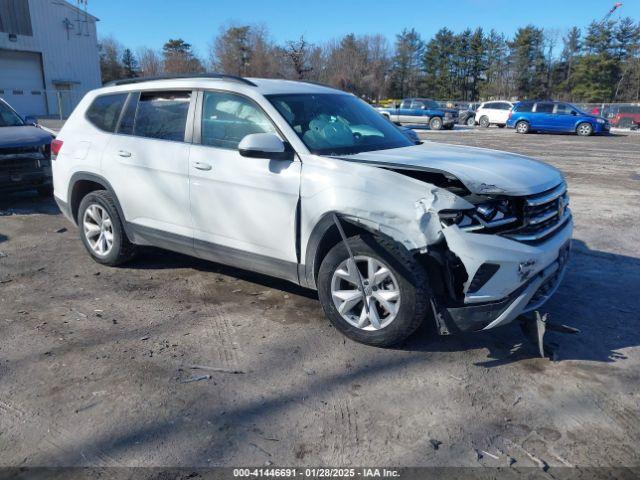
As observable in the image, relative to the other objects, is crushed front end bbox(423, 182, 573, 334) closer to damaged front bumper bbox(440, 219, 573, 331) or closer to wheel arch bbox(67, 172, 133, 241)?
damaged front bumper bbox(440, 219, 573, 331)

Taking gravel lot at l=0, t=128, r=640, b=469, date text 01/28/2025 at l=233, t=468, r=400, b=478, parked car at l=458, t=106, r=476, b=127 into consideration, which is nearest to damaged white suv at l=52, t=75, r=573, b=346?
gravel lot at l=0, t=128, r=640, b=469

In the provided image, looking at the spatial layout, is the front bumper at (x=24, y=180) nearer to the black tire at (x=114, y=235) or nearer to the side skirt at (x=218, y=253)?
the black tire at (x=114, y=235)

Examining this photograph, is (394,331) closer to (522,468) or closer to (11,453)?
(522,468)

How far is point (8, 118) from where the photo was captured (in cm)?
902

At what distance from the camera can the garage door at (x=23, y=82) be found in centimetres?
3195

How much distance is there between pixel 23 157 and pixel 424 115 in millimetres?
26148

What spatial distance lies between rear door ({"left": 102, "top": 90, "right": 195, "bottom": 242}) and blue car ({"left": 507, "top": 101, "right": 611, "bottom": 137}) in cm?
2793

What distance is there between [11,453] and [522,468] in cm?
255

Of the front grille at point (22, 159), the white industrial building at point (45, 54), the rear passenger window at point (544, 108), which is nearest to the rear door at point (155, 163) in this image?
the front grille at point (22, 159)

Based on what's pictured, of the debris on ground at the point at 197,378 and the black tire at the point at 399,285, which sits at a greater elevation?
the black tire at the point at 399,285

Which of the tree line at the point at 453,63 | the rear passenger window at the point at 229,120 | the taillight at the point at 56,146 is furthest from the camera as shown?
the tree line at the point at 453,63

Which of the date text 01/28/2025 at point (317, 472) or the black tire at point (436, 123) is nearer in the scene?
the date text 01/28/2025 at point (317, 472)

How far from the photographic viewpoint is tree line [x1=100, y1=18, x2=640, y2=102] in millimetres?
59938

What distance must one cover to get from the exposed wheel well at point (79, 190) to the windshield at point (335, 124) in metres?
2.34
